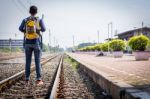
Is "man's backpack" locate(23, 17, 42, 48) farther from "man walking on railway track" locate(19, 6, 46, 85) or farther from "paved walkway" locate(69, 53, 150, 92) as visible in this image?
"paved walkway" locate(69, 53, 150, 92)

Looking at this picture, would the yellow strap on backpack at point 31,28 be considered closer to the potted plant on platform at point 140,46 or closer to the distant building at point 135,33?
the potted plant on platform at point 140,46

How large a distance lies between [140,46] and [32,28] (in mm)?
17775

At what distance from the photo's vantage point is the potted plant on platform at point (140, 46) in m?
23.4

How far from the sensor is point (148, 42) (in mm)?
23531

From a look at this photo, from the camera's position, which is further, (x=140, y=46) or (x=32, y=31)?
(x=140, y=46)

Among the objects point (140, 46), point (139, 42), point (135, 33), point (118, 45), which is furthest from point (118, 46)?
point (135, 33)

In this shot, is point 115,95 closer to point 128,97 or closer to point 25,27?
point 128,97

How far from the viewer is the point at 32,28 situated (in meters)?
7.42

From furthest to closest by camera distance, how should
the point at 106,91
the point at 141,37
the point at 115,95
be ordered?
the point at 141,37 < the point at 106,91 < the point at 115,95

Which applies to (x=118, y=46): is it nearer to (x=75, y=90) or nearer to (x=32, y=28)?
(x=75, y=90)

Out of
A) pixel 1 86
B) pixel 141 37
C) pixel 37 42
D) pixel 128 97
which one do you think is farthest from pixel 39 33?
pixel 141 37

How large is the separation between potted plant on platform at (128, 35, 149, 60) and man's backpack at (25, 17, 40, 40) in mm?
17149

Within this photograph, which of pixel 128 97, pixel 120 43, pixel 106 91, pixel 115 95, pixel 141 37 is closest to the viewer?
pixel 128 97

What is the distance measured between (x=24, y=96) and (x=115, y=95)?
2.09 metres
